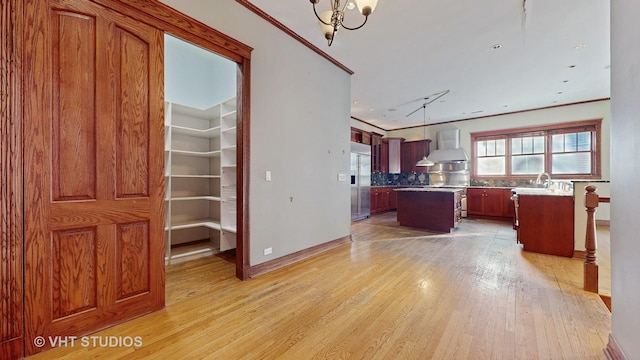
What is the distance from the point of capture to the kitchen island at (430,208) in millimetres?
5211

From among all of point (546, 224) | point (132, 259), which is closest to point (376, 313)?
point (132, 259)

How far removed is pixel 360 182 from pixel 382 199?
1.75 meters

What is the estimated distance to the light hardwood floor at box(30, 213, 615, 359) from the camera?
5.42 ft

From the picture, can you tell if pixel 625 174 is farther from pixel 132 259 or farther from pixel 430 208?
pixel 430 208

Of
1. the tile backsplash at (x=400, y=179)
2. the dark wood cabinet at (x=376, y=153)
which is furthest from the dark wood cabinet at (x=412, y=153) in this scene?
the dark wood cabinet at (x=376, y=153)

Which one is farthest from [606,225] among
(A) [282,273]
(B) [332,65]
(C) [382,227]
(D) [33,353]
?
(D) [33,353]

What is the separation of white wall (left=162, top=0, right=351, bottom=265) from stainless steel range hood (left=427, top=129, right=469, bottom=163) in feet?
15.5

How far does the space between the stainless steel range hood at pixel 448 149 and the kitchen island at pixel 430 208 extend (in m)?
2.29

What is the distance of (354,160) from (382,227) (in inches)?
72.1

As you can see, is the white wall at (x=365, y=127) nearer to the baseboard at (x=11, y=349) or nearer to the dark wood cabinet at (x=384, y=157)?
the dark wood cabinet at (x=384, y=157)

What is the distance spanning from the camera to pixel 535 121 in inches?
266

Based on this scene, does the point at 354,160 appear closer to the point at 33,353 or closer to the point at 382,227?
the point at 382,227

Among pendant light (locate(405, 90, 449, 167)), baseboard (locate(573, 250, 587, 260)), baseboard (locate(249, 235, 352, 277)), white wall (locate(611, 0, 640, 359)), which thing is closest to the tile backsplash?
pendant light (locate(405, 90, 449, 167))

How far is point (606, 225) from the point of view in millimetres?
5754
